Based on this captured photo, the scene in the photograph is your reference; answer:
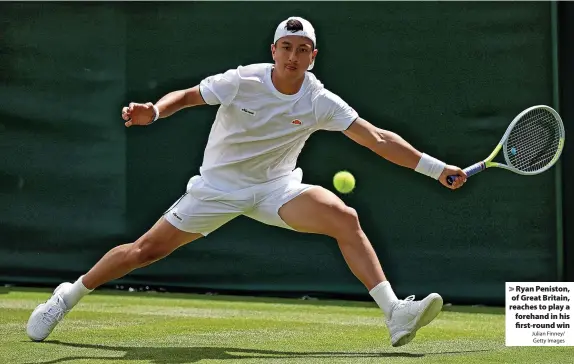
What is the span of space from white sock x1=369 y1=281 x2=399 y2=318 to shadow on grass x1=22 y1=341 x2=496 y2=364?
0.20m

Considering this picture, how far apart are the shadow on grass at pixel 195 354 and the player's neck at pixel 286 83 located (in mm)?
1189

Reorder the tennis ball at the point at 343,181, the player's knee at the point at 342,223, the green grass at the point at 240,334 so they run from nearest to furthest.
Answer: the green grass at the point at 240,334 < the player's knee at the point at 342,223 < the tennis ball at the point at 343,181

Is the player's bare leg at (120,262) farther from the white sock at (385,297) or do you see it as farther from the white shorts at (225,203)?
the white sock at (385,297)

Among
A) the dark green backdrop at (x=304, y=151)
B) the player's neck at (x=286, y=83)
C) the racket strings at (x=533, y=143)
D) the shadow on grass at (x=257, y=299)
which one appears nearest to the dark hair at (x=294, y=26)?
the player's neck at (x=286, y=83)

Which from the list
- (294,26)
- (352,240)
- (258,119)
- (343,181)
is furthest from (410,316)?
(343,181)

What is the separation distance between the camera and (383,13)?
7863 millimetres

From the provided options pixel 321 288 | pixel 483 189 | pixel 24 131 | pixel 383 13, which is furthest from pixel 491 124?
pixel 24 131

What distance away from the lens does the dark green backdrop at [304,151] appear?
7.64 meters

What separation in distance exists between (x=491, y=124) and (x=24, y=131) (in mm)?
3265

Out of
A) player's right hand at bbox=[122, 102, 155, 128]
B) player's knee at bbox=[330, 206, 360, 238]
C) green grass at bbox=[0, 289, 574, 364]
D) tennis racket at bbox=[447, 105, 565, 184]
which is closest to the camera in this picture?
player's right hand at bbox=[122, 102, 155, 128]

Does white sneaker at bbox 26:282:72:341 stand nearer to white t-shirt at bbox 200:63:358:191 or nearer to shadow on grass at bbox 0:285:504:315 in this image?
white t-shirt at bbox 200:63:358:191

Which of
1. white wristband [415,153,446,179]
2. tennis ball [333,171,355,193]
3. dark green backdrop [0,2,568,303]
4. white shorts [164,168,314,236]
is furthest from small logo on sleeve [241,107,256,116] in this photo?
dark green backdrop [0,2,568,303]

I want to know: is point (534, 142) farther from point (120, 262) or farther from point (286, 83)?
point (120, 262)

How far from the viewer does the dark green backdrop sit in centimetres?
764
